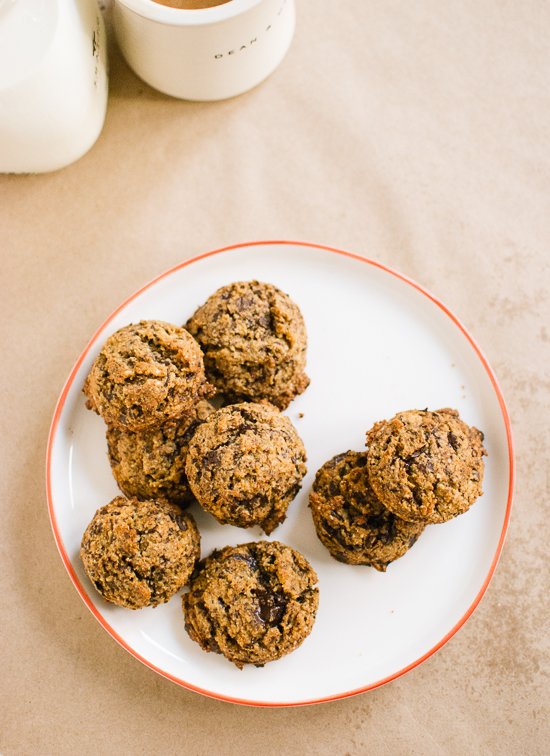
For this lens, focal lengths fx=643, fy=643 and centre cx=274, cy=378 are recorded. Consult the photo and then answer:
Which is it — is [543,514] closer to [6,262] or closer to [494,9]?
[494,9]

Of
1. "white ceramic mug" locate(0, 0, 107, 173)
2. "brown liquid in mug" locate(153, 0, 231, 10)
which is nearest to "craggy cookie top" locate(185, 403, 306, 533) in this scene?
"white ceramic mug" locate(0, 0, 107, 173)

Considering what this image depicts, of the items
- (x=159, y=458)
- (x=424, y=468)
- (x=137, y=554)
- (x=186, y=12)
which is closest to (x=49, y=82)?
(x=186, y=12)

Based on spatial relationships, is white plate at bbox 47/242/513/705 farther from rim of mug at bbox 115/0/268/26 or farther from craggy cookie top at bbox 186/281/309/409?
rim of mug at bbox 115/0/268/26

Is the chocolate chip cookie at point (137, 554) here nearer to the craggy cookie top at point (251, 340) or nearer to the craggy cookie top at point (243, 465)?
the craggy cookie top at point (243, 465)

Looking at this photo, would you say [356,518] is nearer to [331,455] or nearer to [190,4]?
[331,455]

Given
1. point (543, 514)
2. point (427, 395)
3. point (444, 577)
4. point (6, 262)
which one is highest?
point (6, 262)

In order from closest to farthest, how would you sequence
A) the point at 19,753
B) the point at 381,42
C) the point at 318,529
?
the point at 318,529
the point at 19,753
the point at 381,42

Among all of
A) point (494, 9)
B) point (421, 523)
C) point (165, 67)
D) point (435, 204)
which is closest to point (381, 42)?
point (494, 9)
